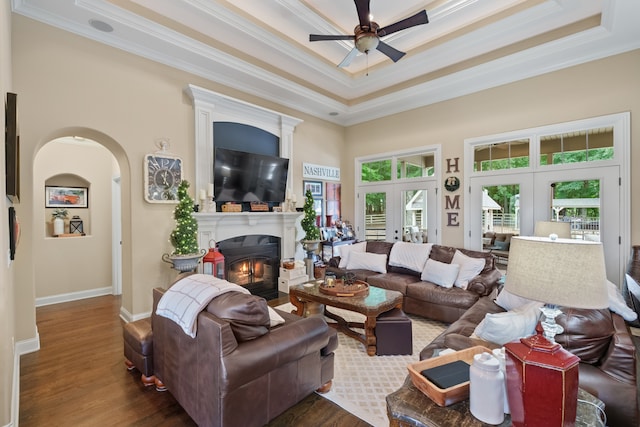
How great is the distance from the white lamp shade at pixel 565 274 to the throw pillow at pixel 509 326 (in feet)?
3.21

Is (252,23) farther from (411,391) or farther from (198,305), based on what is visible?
(411,391)

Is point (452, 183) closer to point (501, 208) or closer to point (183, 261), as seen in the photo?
point (501, 208)

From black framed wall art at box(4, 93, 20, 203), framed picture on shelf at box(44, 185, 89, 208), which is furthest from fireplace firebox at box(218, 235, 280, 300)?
black framed wall art at box(4, 93, 20, 203)

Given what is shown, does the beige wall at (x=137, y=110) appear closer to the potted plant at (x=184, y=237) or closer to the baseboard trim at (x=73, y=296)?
the potted plant at (x=184, y=237)

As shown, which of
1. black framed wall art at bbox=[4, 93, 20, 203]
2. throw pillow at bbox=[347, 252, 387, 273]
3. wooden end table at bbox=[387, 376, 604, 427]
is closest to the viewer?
wooden end table at bbox=[387, 376, 604, 427]

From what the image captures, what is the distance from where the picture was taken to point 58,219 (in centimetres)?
497

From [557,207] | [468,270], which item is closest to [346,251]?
[468,270]

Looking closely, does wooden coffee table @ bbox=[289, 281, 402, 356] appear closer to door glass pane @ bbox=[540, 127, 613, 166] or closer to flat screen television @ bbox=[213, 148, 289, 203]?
flat screen television @ bbox=[213, 148, 289, 203]

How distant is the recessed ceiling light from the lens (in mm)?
3385

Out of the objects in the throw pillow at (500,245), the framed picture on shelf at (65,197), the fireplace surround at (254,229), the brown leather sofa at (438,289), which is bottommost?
the brown leather sofa at (438,289)

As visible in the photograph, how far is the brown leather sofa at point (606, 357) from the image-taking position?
1.72 metres

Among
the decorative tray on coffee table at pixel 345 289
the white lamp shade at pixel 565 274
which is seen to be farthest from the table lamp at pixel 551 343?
the decorative tray on coffee table at pixel 345 289

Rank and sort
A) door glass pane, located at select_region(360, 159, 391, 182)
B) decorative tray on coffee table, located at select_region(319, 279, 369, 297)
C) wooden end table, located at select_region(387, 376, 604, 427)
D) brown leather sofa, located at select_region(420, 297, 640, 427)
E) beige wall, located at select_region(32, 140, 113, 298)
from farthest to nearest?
door glass pane, located at select_region(360, 159, 391, 182)
beige wall, located at select_region(32, 140, 113, 298)
decorative tray on coffee table, located at select_region(319, 279, 369, 297)
brown leather sofa, located at select_region(420, 297, 640, 427)
wooden end table, located at select_region(387, 376, 604, 427)

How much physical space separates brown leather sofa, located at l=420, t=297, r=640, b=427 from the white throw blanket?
4.99ft
